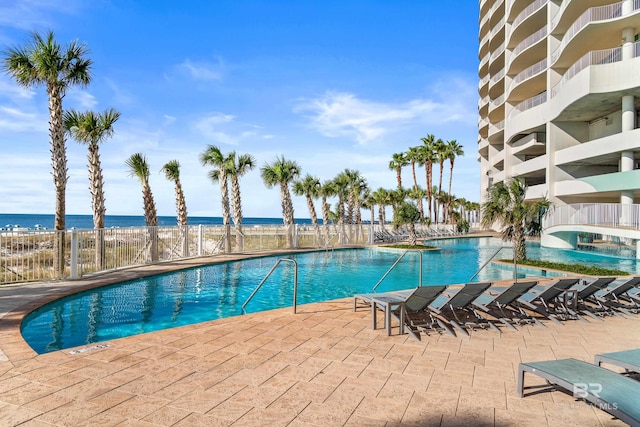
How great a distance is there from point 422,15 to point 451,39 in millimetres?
5826

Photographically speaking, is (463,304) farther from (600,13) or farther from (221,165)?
(600,13)

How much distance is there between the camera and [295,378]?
4.23 m

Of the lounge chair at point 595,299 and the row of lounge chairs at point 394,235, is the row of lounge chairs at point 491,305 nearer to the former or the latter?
the lounge chair at point 595,299

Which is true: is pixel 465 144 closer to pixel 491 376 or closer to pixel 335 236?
pixel 335 236

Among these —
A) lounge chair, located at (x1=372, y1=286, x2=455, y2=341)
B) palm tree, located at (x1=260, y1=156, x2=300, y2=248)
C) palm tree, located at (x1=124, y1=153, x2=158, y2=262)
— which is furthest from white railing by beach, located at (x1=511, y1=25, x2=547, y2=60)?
lounge chair, located at (x1=372, y1=286, x2=455, y2=341)

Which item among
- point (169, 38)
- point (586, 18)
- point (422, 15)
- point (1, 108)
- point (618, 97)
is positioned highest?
point (586, 18)

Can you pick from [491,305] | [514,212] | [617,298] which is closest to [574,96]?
[514,212]

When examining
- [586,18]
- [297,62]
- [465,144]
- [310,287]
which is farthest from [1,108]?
[465,144]

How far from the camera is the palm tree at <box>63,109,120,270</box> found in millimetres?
13849

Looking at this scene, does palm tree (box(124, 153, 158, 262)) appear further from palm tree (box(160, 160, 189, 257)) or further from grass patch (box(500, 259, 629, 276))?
grass patch (box(500, 259, 629, 276))

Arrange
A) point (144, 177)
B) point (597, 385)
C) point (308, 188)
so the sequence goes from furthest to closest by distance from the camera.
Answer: point (308, 188)
point (144, 177)
point (597, 385)

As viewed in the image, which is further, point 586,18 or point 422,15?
point 586,18

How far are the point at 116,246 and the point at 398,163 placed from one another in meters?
40.9

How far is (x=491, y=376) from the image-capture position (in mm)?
4363
